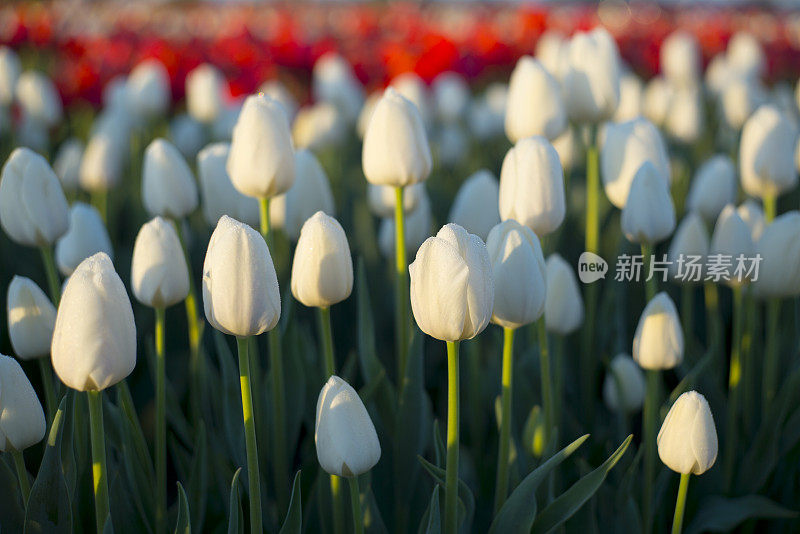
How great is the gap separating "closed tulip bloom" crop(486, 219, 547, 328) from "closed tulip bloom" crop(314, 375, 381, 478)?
0.76 ft

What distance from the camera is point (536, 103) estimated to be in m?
1.57

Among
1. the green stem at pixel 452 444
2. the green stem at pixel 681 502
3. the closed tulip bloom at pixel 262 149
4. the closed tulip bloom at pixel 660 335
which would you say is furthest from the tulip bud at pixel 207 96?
the green stem at pixel 681 502

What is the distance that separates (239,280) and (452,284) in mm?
263

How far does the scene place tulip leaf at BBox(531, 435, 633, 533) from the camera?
107cm

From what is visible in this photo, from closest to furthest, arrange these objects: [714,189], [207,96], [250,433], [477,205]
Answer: [250,433] < [477,205] < [714,189] < [207,96]

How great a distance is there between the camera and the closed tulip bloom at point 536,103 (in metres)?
1.56

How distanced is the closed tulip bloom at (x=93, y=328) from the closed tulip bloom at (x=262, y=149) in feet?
1.25

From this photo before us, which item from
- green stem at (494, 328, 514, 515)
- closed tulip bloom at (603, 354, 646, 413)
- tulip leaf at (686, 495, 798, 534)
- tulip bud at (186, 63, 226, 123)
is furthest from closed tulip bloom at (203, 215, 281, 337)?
tulip bud at (186, 63, 226, 123)

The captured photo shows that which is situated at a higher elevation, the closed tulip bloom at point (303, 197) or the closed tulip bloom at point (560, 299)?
the closed tulip bloom at point (303, 197)

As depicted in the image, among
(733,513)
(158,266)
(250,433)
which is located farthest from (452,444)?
(733,513)

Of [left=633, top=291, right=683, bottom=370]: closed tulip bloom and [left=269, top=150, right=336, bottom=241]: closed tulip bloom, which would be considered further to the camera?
[left=269, top=150, right=336, bottom=241]: closed tulip bloom

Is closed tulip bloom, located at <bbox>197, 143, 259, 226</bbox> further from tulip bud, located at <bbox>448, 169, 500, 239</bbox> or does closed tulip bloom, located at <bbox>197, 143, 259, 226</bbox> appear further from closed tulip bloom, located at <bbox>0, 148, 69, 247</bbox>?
tulip bud, located at <bbox>448, 169, 500, 239</bbox>

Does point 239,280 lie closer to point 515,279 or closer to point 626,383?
point 515,279

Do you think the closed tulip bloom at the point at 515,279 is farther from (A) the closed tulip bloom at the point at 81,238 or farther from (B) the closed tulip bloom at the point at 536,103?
(A) the closed tulip bloom at the point at 81,238
